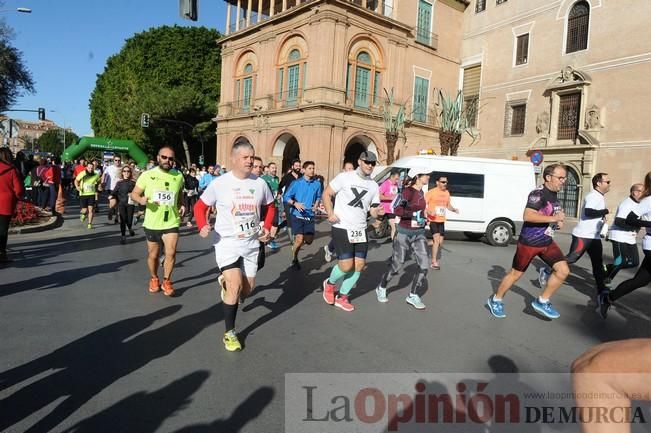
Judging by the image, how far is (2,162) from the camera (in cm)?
710

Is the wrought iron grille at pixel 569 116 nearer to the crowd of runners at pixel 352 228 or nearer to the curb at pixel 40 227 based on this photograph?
the crowd of runners at pixel 352 228

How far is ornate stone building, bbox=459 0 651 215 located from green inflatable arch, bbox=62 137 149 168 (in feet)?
85.5

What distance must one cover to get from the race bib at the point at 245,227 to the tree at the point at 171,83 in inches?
1430

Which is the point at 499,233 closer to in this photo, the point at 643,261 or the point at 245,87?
the point at 643,261

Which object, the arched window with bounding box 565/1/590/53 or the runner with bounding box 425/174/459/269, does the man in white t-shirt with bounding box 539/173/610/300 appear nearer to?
the runner with bounding box 425/174/459/269

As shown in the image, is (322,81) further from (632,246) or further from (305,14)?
(632,246)

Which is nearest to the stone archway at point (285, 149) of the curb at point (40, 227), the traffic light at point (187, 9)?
the curb at point (40, 227)

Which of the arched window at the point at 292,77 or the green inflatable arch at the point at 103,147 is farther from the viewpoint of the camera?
the green inflatable arch at the point at 103,147

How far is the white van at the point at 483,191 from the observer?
12.8m

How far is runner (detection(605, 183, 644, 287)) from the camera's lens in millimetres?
6289

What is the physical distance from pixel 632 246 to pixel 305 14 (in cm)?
2548

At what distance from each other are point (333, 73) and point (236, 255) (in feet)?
80.6

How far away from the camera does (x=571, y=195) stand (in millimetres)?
24719

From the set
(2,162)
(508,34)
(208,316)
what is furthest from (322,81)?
(208,316)
